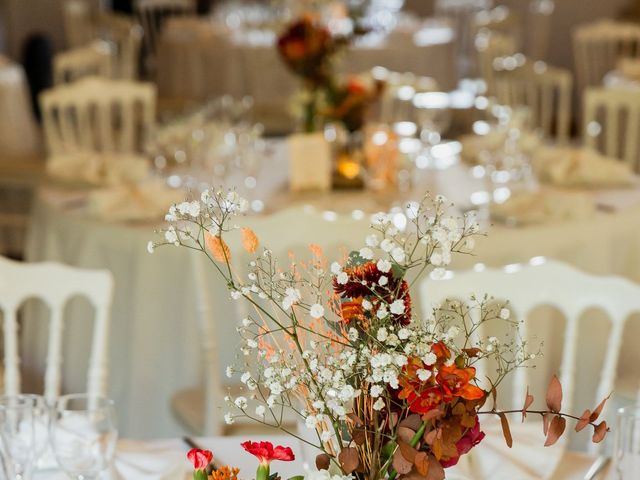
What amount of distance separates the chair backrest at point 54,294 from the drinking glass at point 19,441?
733 millimetres

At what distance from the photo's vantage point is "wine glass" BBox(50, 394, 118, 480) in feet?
5.34

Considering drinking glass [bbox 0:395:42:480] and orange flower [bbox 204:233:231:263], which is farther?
drinking glass [bbox 0:395:42:480]

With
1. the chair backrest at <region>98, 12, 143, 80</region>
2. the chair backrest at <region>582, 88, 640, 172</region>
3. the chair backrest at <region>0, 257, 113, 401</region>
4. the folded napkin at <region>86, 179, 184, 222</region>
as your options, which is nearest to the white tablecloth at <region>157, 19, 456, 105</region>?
the chair backrest at <region>98, 12, 143, 80</region>

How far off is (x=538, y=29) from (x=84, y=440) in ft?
26.7

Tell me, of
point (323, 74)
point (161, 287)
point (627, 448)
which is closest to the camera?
point (627, 448)

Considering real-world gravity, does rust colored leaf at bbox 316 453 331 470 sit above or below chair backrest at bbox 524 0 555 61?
below

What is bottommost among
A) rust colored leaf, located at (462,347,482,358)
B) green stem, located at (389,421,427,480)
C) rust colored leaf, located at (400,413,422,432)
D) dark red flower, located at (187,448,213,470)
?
dark red flower, located at (187,448,213,470)

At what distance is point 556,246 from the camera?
327cm

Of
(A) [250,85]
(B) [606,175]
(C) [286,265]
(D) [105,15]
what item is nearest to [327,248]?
(C) [286,265]

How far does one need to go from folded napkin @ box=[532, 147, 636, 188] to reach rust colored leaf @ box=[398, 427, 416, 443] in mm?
2778

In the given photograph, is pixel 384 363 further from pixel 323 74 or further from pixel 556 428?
pixel 323 74

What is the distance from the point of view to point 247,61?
754 cm

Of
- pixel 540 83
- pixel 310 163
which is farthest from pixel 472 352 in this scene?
pixel 540 83

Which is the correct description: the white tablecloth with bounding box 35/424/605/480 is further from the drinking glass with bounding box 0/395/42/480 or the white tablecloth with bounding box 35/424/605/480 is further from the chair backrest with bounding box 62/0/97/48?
the chair backrest with bounding box 62/0/97/48
